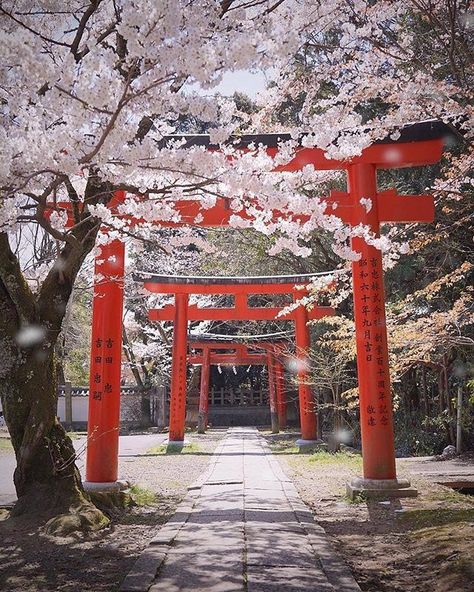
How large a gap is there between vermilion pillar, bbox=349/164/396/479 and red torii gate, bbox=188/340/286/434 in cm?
1409

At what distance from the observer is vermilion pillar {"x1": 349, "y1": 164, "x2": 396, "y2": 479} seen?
291 inches

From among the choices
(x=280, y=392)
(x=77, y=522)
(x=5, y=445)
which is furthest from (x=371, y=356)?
(x=280, y=392)

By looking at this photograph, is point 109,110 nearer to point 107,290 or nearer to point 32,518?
point 32,518

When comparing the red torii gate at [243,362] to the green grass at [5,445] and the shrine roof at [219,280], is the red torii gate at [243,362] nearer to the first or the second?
the shrine roof at [219,280]

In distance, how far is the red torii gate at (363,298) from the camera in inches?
292

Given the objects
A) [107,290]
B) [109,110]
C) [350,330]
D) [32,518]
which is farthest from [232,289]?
[109,110]

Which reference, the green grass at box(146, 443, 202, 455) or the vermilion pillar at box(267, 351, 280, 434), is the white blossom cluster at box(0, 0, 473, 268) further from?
the vermilion pillar at box(267, 351, 280, 434)

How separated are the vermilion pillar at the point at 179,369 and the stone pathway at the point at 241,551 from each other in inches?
356

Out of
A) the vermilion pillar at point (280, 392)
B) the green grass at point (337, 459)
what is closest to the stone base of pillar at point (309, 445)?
the green grass at point (337, 459)

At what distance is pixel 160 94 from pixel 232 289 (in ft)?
36.9

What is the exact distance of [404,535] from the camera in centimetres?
520

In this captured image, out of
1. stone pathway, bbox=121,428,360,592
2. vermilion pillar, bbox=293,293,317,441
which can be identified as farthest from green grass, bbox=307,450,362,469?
stone pathway, bbox=121,428,360,592

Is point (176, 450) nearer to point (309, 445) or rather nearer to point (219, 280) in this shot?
point (309, 445)

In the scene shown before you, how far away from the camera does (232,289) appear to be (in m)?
15.4
